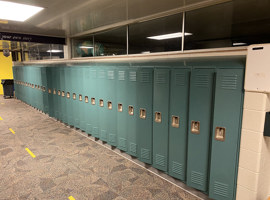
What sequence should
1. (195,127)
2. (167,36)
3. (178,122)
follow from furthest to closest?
1. (167,36)
2. (178,122)
3. (195,127)

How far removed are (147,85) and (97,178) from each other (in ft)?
5.33

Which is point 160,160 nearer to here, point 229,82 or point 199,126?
point 199,126

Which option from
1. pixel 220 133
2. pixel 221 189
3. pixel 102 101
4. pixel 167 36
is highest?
pixel 167 36

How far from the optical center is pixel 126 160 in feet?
11.3

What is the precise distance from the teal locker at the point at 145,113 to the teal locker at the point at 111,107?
67cm

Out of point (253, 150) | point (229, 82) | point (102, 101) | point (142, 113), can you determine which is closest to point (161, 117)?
point (142, 113)

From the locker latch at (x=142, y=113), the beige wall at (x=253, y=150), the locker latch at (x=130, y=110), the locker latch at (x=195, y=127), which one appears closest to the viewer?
the beige wall at (x=253, y=150)

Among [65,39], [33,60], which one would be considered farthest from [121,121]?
[33,60]

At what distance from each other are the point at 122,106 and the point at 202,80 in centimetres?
159

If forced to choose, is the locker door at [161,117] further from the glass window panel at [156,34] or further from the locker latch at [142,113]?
the glass window panel at [156,34]

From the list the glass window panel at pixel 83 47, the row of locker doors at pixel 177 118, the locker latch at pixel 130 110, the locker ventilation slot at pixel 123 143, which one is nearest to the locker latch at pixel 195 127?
the row of locker doors at pixel 177 118

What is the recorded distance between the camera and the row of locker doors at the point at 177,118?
2088 millimetres

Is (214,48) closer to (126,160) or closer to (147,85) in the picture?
(147,85)

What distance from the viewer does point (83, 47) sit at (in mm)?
5840
